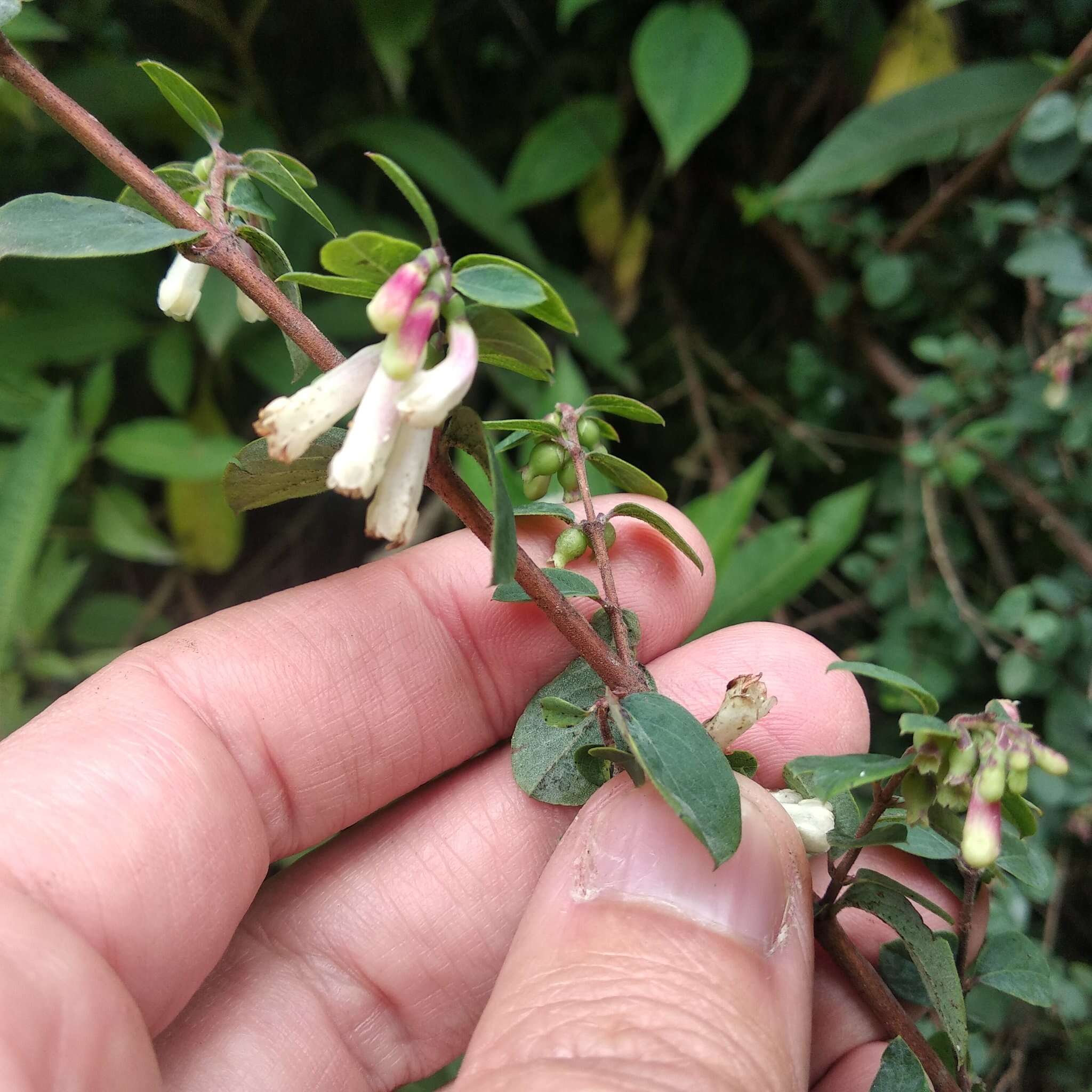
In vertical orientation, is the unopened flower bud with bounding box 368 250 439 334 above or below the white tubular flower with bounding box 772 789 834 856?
above

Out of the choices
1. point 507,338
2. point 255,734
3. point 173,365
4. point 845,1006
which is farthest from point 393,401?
point 173,365

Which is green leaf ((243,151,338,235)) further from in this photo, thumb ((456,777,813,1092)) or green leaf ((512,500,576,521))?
thumb ((456,777,813,1092))

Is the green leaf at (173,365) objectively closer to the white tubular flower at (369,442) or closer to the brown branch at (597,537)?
the brown branch at (597,537)

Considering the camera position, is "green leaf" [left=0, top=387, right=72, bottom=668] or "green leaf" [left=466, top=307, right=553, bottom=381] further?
"green leaf" [left=0, top=387, right=72, bottom=668]

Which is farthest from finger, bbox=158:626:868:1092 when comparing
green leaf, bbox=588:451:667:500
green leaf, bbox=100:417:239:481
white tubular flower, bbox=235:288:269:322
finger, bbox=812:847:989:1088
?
green leaf, bbox=100:417:239:481

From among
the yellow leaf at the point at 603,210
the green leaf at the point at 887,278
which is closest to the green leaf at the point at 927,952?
the green leaf at the point at 887,278
